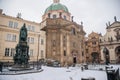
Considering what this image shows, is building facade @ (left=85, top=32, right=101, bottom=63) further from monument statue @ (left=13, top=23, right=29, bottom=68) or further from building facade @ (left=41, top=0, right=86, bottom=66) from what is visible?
monument statue @ (left=13, top=23, right=29, bottom=68)

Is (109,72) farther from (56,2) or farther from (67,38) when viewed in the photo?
(56,2)

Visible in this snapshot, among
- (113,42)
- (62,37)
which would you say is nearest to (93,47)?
(113,42)

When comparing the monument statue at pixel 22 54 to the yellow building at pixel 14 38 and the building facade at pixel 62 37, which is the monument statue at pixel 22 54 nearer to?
the yellow building at pixel 14 38

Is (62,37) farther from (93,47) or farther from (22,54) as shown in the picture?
(93,47)

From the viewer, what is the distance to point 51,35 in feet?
112

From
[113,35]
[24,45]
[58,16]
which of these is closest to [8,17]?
[24,45]

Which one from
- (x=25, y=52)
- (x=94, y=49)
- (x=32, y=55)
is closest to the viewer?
(x=25, y=52)

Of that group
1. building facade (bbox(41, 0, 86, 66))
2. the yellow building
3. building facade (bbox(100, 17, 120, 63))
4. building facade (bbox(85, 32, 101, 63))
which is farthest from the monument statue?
building facade (bbox(85, 32, 101, 63))

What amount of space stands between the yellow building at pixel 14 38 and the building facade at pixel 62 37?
2342 millimetres

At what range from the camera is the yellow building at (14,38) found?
25.5m

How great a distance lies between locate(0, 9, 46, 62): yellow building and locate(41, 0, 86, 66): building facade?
7.68 ft

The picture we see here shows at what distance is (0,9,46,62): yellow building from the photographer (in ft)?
83.8

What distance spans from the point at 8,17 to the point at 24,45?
12.5 metres

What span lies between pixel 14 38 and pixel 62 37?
493 inches
